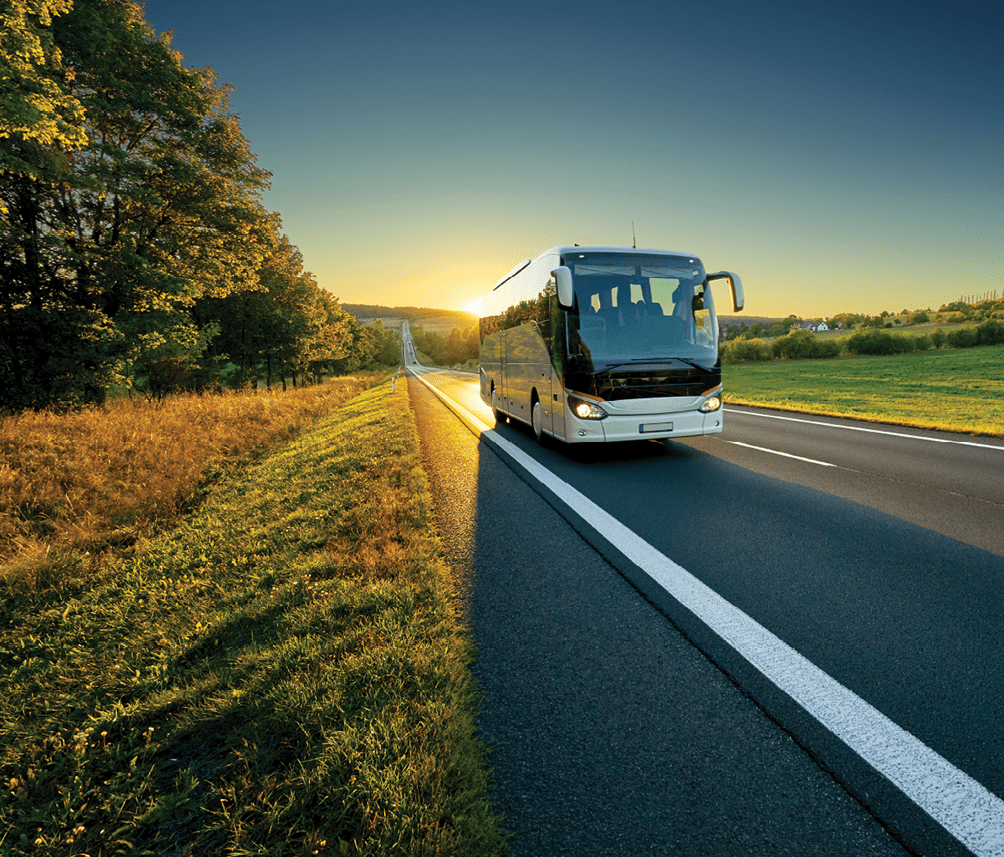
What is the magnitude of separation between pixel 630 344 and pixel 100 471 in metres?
8.20

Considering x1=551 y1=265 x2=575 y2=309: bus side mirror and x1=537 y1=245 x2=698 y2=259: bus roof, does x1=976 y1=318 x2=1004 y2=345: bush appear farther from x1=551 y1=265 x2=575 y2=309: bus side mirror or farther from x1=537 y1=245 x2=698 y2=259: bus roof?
x1=551 y1=265 x2=575 y2=309: bus side mirror

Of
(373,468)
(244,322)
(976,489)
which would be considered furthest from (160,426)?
(244,322)

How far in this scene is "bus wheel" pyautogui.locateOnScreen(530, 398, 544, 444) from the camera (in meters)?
9.61

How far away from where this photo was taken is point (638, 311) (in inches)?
319

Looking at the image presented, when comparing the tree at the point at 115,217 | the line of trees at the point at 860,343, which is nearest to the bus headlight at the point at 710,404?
the tree at the point at 115,217

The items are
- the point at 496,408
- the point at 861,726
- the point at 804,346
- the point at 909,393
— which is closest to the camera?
the point at 861,726

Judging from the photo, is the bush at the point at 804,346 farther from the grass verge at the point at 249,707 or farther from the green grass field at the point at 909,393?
the grass verge at the point at 249,707

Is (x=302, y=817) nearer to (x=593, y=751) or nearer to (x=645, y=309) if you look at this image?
(x=593, y=751)

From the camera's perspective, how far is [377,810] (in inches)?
70.7

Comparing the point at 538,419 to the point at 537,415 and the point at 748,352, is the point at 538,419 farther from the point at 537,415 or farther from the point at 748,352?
the point at 748,352

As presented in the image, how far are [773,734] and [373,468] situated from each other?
638 centimetres

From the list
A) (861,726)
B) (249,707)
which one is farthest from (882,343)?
(249,707)

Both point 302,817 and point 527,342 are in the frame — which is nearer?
point 302,817

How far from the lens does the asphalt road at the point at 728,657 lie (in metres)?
1.80
